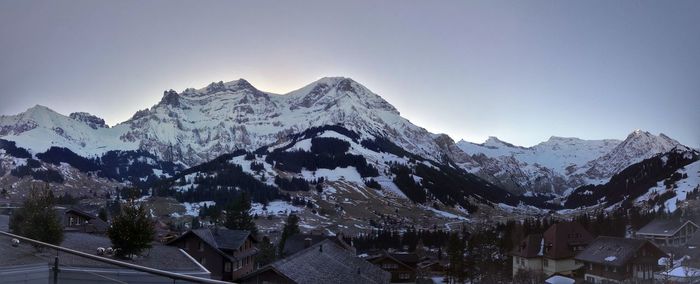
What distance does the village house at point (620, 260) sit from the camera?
796 inches

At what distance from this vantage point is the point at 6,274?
14.8 feet

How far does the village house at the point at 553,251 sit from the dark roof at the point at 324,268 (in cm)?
1009

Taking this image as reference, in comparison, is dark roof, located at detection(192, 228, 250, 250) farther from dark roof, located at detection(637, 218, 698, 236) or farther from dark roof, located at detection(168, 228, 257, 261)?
dark roof, located at detection(637, 218, 698, 236)

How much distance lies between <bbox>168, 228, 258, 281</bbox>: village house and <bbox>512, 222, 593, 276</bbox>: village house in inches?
592

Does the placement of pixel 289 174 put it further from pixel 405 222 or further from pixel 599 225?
pixel 599 225

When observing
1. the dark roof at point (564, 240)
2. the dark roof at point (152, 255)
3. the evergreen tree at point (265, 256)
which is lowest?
the evergreen tree at point (265, 256)

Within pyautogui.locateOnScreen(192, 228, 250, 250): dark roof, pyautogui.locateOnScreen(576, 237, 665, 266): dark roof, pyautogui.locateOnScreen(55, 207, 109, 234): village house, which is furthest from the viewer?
pyautogui.locateOnScreen(55, 207, 109, 234): village house

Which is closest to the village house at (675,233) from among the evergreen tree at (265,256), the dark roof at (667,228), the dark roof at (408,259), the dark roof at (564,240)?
the dark roof at (667,228)

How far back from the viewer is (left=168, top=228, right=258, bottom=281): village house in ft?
85.6

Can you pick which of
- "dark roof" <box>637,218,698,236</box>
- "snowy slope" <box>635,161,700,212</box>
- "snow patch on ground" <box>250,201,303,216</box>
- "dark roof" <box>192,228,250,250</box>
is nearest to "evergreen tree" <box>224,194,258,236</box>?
"dark roof" <box>192,228,250,250</box>

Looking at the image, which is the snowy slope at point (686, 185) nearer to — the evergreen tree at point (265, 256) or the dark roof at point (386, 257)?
the dark roof at point (386, 257)

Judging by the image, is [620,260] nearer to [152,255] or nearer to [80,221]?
[152,255]

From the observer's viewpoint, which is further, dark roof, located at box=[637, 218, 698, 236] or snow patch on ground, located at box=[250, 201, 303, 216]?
snow patch on ground, located at box=[250, 201, 303, 216]

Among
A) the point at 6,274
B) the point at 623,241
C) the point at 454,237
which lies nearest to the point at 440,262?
the point at 454,237
